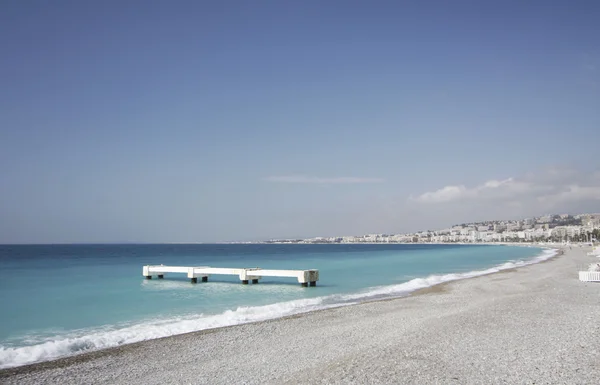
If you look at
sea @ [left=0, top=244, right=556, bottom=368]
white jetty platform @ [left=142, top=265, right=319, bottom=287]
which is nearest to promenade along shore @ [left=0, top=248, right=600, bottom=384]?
sea @ [left=0, top=244, right=556, bottom=368]

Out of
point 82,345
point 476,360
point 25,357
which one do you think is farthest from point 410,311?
point 25,357

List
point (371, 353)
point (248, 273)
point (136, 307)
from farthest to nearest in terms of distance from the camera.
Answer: point (248, 273), point (136, 307), point (371, 353)

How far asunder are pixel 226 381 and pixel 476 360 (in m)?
4.59

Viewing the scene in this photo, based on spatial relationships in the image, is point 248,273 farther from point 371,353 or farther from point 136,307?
point 371,353

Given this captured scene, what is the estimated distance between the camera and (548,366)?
7.79 meters

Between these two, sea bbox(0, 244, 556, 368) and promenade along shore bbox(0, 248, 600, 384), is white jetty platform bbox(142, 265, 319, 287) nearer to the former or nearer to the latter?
sea bbox(0, 244, 556, 368)

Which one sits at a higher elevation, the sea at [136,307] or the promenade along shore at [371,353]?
the promenade along shore at [371,353]

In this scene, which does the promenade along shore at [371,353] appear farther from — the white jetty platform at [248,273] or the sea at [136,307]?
the white jetty platform at [248,273]

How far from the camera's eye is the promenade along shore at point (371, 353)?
298 inches

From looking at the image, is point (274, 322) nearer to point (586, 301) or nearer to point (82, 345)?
point (82, 345)

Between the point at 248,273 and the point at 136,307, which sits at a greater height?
the point at 248,273

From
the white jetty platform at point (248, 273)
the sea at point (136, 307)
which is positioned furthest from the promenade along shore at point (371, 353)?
the white jetty platform at point (248, 273)

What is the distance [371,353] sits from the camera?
9000 millimetres

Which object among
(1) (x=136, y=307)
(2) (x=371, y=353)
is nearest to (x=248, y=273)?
(1) (x=136, y=307)
